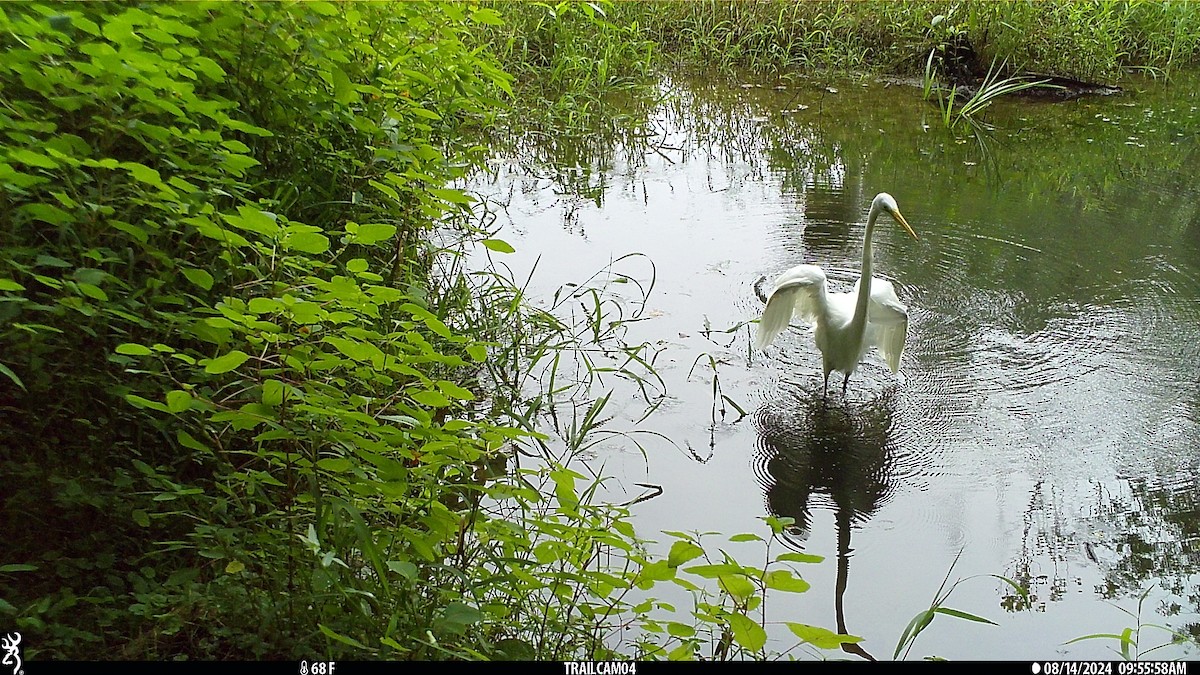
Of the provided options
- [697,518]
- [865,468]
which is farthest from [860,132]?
[697,518]

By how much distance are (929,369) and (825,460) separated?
0.80m

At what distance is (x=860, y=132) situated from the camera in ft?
22.6

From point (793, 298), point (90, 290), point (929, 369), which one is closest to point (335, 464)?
point (90, 290)

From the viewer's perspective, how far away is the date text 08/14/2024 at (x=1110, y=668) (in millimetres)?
1978

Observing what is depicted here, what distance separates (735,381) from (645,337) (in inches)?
19.4

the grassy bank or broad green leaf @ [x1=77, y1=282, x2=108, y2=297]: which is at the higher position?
the grassy bank

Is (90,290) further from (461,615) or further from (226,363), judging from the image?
(461,615)

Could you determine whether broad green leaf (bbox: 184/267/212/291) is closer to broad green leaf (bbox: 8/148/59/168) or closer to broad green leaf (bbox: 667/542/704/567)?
broad green leaf (bbox: 8/148/59/168)

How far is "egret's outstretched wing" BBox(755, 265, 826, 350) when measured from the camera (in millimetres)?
3502

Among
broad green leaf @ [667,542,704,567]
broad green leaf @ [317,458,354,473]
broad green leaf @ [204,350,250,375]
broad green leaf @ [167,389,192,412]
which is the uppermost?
broad green leaf @ [204,350,250,375]

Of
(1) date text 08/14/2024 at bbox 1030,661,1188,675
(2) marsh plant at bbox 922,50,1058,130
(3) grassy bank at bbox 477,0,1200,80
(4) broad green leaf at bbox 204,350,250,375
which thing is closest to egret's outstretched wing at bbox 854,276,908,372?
(1) date text 08/14/2024 at bbox 1030,661,1188,675

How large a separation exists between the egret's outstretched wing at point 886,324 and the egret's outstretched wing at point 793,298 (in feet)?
0.69

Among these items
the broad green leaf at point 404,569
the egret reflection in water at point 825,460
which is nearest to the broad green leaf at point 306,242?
the broad green leaf at point 404,569

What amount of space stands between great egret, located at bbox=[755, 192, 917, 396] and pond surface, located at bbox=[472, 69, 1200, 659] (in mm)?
169
